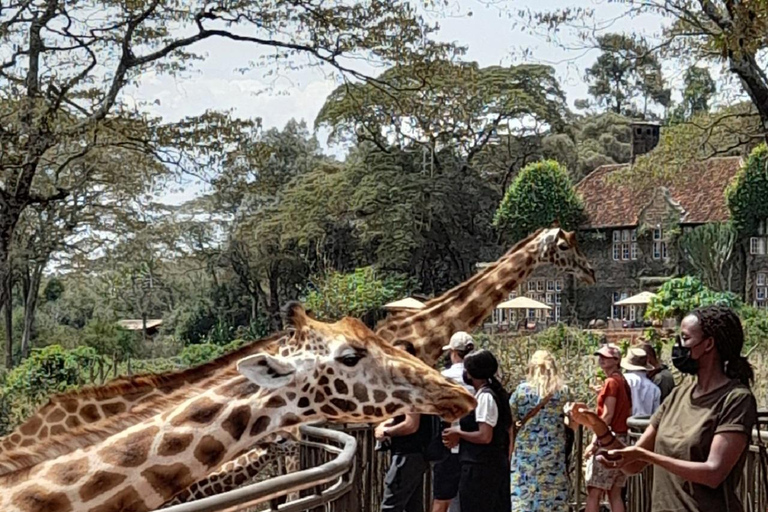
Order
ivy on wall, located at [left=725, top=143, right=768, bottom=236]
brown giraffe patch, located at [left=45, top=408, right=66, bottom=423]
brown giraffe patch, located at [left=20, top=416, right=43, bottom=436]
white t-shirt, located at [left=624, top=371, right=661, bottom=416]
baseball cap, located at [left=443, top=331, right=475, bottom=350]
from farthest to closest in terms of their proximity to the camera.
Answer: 1. ivy on wall, located at [left=725, top=143, right=768, bottom=236]
2. white t-shirt, located at [left=624, top=371, right=661, bottom=416]
3. baseball cap, located at [left=443, top=331, right=475, bottom=350]
4. brown giraffe patch, located at [left=20, top=416, right=43, bottom=436]
5. brown giraffe patch, located at [left=45, top=408, right=66, bottom=423]

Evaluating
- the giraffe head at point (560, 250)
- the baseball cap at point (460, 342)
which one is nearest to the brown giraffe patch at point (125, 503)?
the baseball cap at point (460, 342)

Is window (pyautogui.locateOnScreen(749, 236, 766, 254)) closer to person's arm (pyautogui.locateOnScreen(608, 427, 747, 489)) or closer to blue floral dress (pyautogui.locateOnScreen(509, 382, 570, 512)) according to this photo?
blue floral dress (pyautogui.locateOnScreen(509, 382, 570, 512))

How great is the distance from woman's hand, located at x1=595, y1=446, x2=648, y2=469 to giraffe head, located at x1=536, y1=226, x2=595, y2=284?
803cm

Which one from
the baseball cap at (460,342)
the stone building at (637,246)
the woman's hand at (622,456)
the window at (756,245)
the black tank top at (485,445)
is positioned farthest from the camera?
the stone building at (637,246)

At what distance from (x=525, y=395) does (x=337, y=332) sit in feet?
7.94

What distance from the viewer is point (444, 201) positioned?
153ft

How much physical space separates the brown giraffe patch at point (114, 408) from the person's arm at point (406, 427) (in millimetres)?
2248

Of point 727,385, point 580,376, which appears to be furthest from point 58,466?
point 580,376

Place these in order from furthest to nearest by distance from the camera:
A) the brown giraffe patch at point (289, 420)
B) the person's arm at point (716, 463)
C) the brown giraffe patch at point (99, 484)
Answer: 1. the brown giraffe patch at point (289, 420)
2. the brown giraffe patch at point (99, 484)
3. the person's arm at point (716, 463)

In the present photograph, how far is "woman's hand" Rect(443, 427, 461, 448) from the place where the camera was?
260 inches

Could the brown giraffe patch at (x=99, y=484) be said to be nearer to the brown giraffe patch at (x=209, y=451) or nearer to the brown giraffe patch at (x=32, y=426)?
the brown giraffe patch at (x=209, y=451)

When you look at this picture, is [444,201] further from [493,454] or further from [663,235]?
[493,454]

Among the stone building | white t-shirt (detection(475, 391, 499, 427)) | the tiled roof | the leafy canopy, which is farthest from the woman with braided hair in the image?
the leafy canopy

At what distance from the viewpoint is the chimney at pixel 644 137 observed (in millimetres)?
50500
